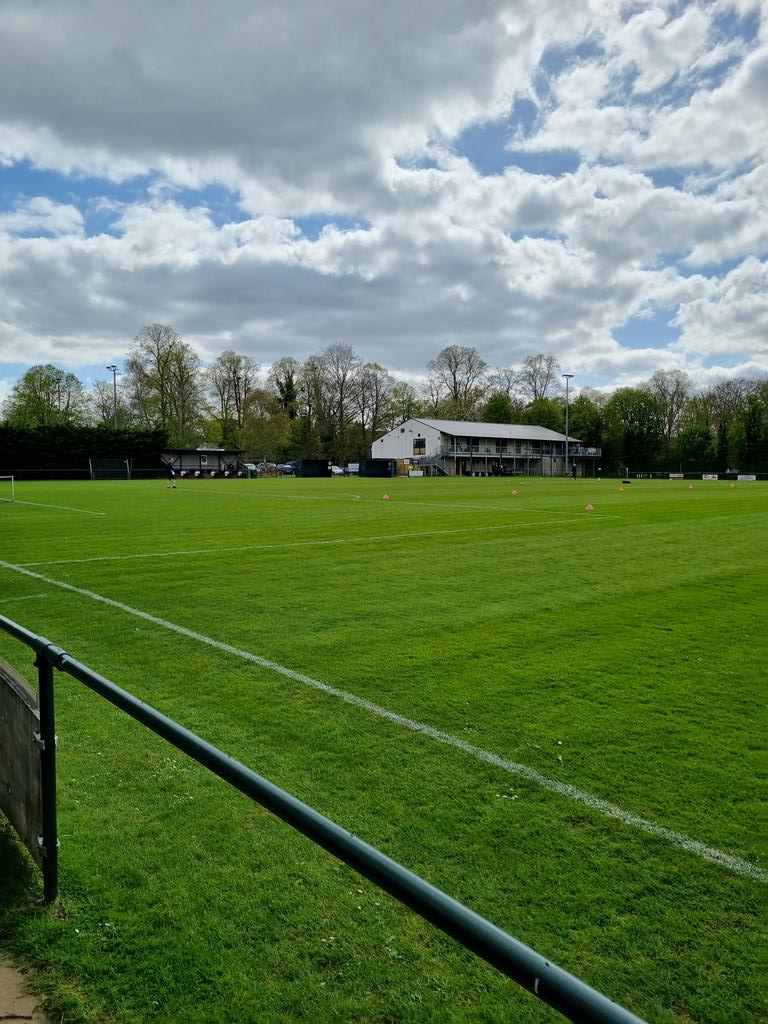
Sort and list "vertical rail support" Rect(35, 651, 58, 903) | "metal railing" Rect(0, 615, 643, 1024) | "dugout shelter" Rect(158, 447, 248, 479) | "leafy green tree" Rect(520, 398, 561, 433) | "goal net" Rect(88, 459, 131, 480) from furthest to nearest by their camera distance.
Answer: "leafy green tree" Rect(520, 398, 561, 433) < "dugout shelter" Rect(158, 447, 248, 479) < "goal net" Rect(88, 459, 131, 480) < "vertical rail support" Rect(35, 651, 58, 903) < "metal railing" Rect(0, 615, 643, 1024)

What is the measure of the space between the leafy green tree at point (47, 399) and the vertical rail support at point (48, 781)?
8123 cm

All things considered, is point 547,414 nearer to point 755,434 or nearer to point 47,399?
point 755,434

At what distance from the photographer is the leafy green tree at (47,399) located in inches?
3073

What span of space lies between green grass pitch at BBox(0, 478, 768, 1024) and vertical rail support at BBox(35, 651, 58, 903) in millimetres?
129

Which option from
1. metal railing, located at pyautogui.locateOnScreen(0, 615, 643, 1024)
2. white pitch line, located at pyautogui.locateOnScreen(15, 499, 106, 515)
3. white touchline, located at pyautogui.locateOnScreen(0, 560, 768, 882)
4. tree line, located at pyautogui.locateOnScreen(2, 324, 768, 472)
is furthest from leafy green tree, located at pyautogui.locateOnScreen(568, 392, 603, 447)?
metal railing, located at pyautogui.locateOnScreen(0, 615, 643, 1024)

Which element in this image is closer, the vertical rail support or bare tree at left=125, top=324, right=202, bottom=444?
the vertical rail support

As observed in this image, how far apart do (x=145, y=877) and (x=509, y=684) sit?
321 cm

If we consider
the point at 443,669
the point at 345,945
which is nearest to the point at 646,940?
the point at 345,945

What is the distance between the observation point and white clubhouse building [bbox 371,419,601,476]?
3489 inches

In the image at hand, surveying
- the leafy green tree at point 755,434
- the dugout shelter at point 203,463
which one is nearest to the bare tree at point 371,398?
the dugout shelter at point 203,463

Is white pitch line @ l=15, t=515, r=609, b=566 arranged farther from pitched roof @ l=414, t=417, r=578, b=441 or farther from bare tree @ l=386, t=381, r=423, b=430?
bare tree @ l=386, t=381, r=423, b=430

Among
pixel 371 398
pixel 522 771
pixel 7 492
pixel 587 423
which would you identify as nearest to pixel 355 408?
pixel 371 398

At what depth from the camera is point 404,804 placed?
3.62 metres

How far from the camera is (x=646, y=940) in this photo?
264 cm
